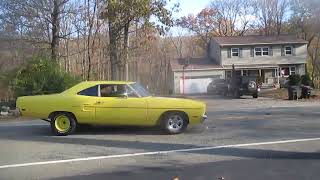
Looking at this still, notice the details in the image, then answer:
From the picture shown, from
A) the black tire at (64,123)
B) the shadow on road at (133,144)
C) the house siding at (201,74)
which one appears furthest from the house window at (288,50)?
the black tire at (64,123)

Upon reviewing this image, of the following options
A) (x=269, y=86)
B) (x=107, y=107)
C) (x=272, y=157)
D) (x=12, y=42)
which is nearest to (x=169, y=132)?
(x=107, y=107)

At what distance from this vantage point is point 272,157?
9336 millimetres

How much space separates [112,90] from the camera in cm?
1279

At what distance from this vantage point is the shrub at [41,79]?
25.5 meters

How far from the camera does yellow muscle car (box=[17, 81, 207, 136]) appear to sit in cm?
1242

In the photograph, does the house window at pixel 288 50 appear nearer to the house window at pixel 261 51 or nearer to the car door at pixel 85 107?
the house window at pixel 261 51

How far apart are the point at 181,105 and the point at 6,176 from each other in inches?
216

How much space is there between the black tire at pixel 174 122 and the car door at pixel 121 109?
19.4 inches

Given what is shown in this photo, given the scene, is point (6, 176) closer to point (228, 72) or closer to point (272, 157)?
point (272, 157)

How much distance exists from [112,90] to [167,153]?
349 centimetres

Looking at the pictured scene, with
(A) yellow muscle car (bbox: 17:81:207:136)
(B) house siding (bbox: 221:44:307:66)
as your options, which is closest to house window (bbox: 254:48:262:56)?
(B) house siding (bbox: 221:44:307:66)

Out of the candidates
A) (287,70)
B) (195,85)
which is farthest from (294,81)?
(287,70)

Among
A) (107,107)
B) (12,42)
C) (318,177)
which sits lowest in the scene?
(318,177)

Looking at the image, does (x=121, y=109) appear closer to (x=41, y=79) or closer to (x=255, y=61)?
(x=41, y=79)
